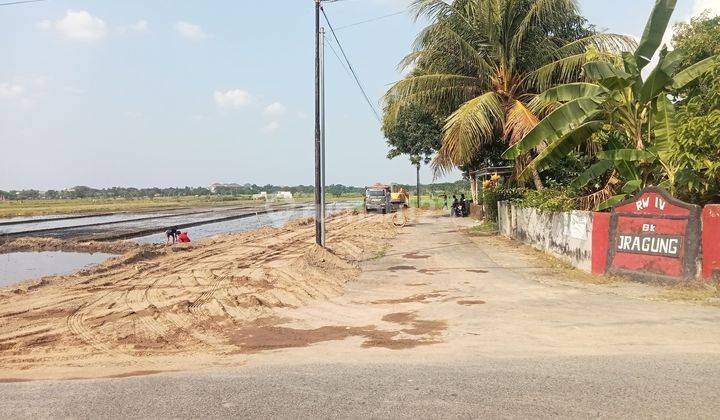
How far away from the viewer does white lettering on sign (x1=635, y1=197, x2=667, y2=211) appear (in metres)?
10.0

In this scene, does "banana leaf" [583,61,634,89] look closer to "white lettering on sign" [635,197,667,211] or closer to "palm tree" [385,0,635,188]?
"white lettering on sign" [635,197,667,211]

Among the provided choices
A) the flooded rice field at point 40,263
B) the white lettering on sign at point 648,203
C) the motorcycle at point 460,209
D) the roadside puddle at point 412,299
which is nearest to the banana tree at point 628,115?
the white lettering on sign at point 648,203

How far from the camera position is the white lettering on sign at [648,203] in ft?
32.9

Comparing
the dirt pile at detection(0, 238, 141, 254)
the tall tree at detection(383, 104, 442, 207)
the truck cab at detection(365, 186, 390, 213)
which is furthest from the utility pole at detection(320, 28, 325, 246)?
the truck cab at detection(365, 186, 390, 213)

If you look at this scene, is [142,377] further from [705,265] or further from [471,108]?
[471,108]

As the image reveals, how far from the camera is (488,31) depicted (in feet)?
59.7

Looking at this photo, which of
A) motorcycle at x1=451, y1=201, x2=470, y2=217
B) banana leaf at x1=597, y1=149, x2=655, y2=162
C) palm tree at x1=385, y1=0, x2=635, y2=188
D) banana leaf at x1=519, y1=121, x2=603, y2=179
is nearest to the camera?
banana leaf at x1=597, y1=149, x2=655, y2=162

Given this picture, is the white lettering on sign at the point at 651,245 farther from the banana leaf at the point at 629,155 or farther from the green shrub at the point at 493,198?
the green shrub at the point at 493,198

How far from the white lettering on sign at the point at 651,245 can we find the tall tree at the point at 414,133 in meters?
19.9

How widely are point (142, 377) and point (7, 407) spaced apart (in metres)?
1.19

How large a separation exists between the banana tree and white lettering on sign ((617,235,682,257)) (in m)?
1.44

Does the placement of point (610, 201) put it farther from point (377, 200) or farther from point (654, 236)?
point (377, 200)

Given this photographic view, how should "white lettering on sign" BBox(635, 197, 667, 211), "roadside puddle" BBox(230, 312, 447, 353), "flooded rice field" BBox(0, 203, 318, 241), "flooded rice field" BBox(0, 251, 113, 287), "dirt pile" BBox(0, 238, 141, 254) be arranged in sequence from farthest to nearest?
1. "flooded rice field" BBox(0, 203, 318, 241)
2. "dirt pile" BBox(0, 238, 141, 254)
3. "flooded rice field" BBox(0, 251, 113, 287)
4. "white lettering on sign" BBox(635, 197, 667, 211)
5. "roadside puddle" BBox(230, 312, 447, 353)

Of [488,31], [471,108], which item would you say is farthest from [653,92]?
[488,31]
